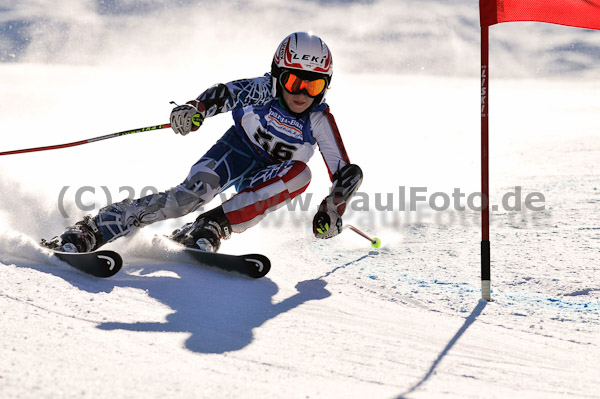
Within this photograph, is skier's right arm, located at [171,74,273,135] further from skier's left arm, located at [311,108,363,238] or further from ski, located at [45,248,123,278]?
ski, located at [45,248,123,278]

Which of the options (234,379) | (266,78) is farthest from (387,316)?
(266,78)

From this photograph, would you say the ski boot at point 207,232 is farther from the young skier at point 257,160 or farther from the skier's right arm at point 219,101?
the skier's right arm at point 219,101

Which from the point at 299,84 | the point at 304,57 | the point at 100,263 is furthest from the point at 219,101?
the point at 100,263

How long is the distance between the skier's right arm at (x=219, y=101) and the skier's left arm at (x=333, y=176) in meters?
0.55

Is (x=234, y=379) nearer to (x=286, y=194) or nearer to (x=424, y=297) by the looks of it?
(x=424, y=297)

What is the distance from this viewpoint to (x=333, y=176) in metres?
4.56

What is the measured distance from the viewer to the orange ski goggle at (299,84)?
4.44 m

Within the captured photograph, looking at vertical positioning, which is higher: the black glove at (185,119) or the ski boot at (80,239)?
the black glove at (185,119)

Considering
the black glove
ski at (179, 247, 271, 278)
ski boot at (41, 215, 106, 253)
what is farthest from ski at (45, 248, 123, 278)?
the black glove

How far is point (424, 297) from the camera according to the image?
4039 millimetres

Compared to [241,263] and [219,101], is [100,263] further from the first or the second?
[219,101]

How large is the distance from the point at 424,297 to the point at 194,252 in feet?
5.56

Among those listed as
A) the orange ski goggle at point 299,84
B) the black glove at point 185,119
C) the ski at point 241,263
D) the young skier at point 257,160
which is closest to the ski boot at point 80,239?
the young skier at point 257,160

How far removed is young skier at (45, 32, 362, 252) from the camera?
4.36 m
